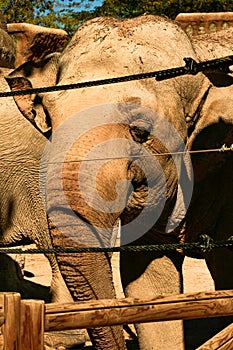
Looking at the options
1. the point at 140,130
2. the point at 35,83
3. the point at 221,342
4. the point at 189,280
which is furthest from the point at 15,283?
the point at 221,342

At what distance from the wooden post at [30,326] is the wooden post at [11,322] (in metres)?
0.01

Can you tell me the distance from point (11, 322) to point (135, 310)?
0.37m

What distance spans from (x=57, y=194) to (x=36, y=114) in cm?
76

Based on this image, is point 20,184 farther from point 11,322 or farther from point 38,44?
point 11,322

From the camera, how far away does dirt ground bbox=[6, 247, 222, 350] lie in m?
6.06

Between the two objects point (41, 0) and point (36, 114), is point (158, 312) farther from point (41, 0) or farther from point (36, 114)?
point (41, 0)

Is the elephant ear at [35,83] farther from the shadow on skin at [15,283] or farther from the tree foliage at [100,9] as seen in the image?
the tree foliage at [100,9]

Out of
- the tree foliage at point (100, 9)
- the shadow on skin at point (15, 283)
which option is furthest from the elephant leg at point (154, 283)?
the tree foliage at point (100, 9)

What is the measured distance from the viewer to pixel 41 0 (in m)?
18.8

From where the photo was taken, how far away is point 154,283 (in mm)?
5398

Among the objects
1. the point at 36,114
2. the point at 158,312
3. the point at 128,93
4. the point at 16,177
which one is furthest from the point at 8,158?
the point at 158,312

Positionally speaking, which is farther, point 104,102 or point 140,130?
point 140,130

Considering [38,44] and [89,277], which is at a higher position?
[38,44]

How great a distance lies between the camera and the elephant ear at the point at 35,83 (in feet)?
13.8
